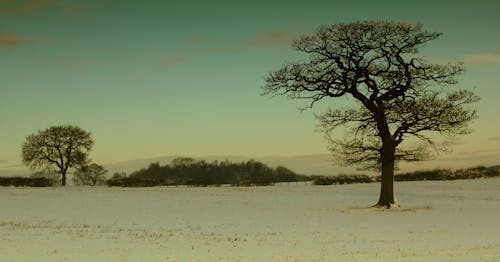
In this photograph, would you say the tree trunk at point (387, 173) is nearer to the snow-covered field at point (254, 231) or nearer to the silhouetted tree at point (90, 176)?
the snow-covered field at point (254, 231)

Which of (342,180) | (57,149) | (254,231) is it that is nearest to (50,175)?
(57,149)

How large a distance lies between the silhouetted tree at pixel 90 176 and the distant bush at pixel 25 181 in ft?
33.7

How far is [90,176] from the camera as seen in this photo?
104 metres

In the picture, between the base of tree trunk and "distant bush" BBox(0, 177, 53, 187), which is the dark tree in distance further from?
the base of tree trunk

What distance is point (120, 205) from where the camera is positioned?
49312 mm

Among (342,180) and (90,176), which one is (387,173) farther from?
(90,176)

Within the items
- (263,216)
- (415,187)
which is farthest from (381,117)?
(415,187)

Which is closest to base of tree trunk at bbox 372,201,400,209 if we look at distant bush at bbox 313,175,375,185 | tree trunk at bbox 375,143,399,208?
tree trunk at bbox 375,143,399,208

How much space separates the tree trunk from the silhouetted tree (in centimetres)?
6573

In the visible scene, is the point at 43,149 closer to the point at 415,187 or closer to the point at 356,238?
the point at 415,187

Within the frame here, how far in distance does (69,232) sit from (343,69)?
21444mm

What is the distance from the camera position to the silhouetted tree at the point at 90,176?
102381 millimetres

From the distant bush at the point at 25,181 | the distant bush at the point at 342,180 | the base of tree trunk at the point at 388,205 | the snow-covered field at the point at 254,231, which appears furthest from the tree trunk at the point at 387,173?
the distant bush at the point at 25,181

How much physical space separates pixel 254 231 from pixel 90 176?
78.4 meters
